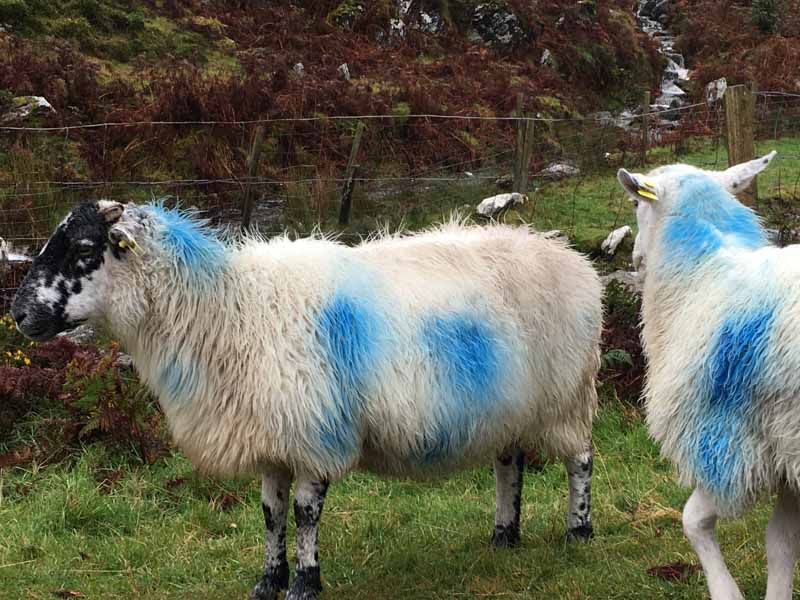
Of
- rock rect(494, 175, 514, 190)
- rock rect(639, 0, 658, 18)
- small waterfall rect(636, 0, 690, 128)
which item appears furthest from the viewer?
rock rect(639, 0, 658, 18)

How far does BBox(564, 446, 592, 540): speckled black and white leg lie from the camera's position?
18.9 feet

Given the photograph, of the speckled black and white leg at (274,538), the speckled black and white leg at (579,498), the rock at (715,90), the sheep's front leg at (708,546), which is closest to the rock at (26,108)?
the speckled black and white leg at (274,538)

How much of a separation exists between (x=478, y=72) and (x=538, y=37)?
8.99 ft

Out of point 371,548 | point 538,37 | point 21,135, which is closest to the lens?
point 371,548

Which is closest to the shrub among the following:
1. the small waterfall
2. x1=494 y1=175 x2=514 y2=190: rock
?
the small waterfall

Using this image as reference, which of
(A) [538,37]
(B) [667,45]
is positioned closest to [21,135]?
(A) [538,37]

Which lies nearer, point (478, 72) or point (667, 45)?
point (478, 72)

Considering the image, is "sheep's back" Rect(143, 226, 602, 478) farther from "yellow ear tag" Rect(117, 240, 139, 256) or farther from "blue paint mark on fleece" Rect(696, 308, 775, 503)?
"blue paint mark on fleece" Rect(696, 308, 775, 503)

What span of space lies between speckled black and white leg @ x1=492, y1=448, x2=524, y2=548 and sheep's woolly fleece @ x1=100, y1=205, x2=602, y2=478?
0.38 meters

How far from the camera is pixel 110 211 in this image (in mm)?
4895

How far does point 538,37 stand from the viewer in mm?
21125

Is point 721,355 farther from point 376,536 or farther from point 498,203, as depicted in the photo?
point 498,203

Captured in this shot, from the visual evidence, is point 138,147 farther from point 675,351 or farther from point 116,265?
point 675,351

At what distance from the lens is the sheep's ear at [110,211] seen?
4895mm
